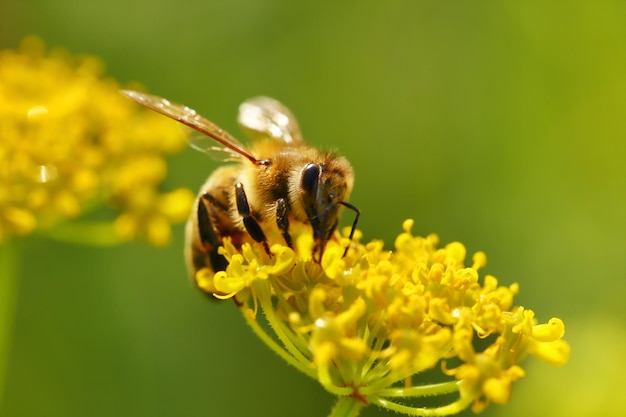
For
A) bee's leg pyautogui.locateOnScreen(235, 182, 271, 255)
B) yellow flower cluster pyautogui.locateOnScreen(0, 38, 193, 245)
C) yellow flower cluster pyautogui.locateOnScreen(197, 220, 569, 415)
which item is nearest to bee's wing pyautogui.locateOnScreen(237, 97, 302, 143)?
yellow flower cluster pyautogui.locateOnScreen(0, 38, 193, 245)

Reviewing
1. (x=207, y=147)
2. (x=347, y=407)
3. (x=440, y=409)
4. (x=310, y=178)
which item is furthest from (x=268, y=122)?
(x=440, y=409)

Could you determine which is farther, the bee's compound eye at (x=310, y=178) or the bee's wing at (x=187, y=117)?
the bee's wing at (x=187, y=117)

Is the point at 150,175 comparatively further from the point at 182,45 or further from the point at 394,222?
the point at 182,45

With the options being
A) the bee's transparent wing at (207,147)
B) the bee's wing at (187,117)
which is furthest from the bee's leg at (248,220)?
the bee's transparent wing at (207,147)

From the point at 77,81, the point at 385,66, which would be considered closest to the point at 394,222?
the point at 385,66

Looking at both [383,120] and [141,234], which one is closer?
[141,234]

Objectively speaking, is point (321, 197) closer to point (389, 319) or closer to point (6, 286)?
point (389, 319)

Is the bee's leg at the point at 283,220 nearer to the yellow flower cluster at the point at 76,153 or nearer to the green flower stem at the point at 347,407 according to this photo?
the green flower stem at the point at 347,407
